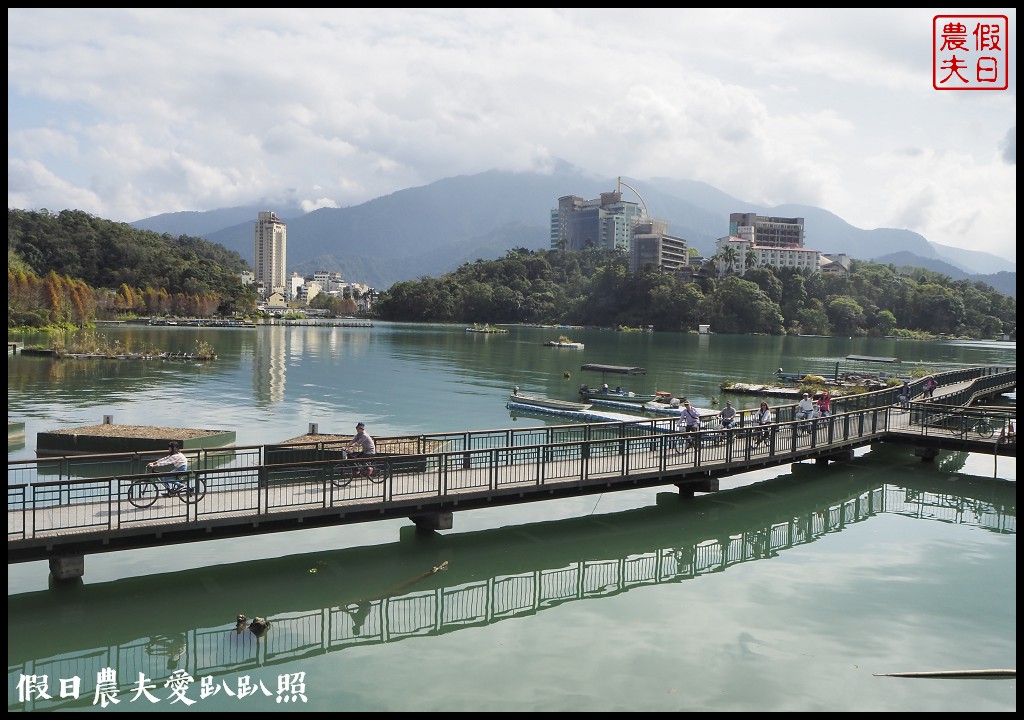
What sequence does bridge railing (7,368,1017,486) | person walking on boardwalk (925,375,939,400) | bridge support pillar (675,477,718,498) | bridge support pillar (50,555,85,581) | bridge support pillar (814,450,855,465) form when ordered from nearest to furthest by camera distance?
1. bridge support pillar (50,555,85,581)
2. bridge railing (7,368,1017,486)
3. bridge support pillar (675,477,718,498)
4. bridge support pillar (814,450,855,465)
5. person walking on boardwalk (925,375,939,400)

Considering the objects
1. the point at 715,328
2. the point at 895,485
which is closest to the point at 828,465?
the point at 895,485

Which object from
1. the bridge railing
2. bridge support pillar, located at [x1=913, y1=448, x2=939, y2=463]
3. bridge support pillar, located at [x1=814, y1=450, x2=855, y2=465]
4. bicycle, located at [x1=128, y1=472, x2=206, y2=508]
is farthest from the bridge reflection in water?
Result: bridge support pillar, located at [x1=913, y1=448, x2=939, y2=463]

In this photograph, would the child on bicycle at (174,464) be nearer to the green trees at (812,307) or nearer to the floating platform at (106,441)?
the floating platform at (106,441)

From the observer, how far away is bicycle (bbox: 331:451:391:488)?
58.0ft

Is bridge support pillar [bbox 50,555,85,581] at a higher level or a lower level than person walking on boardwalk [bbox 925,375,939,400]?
lower

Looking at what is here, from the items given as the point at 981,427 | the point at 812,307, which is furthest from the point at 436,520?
the point at 812,307

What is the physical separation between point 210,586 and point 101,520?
271cm

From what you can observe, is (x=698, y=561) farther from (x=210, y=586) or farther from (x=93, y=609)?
(x=93, y=609)

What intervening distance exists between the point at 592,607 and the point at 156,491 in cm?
993

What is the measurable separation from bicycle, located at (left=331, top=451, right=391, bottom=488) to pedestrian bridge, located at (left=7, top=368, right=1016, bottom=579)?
0.59ft

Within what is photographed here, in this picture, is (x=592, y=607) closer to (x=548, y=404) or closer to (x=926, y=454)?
(x=926, y=454)

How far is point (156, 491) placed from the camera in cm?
1636

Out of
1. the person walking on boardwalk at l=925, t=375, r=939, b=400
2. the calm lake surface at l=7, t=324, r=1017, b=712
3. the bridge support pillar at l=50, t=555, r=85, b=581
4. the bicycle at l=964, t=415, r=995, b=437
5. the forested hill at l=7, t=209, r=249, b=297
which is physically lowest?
the calm lake surface at l=7, t=324, r=1017, b=712

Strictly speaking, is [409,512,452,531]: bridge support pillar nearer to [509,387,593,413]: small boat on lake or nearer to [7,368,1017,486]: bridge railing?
[7,368,1017,486]: bridge railing
